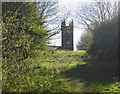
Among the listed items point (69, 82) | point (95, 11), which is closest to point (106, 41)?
point (69, 82)

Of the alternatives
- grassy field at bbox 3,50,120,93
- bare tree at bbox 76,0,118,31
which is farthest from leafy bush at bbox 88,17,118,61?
bare tree at bbox 76,0,118,31

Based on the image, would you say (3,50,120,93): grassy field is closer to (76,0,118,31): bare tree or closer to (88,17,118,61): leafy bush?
(88,17,118,61): leafy bush

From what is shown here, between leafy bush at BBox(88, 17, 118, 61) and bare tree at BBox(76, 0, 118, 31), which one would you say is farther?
bare tree at BBox(76, 0, 118, 31)

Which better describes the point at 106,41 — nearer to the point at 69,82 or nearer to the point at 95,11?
the point at 69,82

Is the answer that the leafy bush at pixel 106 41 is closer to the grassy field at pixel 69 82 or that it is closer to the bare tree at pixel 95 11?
the grassy field at pixel 69 82

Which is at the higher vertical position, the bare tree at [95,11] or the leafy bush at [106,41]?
the bare tree at [95,11]

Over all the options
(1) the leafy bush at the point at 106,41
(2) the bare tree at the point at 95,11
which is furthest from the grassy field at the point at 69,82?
(2) the bare tree at the point at 95,11

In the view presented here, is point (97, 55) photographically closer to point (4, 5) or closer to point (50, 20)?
point (4, 5)

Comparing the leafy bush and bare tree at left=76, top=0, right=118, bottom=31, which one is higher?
bare tree at left=76, top=0, right=118, bottom=31

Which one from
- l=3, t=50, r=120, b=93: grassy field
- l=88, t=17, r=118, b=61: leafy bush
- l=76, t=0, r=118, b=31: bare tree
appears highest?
l=76, t=0, r=118, b=31: bare tree

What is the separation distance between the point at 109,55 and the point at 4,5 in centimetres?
528

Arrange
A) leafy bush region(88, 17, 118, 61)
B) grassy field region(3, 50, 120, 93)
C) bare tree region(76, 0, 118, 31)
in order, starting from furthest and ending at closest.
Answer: bare tree region(76, 0, 118, 31) < grassy field region(3, 50, 120, 93) < leafy bush region(88, 17, 118, 61)

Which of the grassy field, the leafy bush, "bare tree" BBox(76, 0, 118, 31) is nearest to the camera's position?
the leafy bush

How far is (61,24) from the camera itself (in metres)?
13.1
